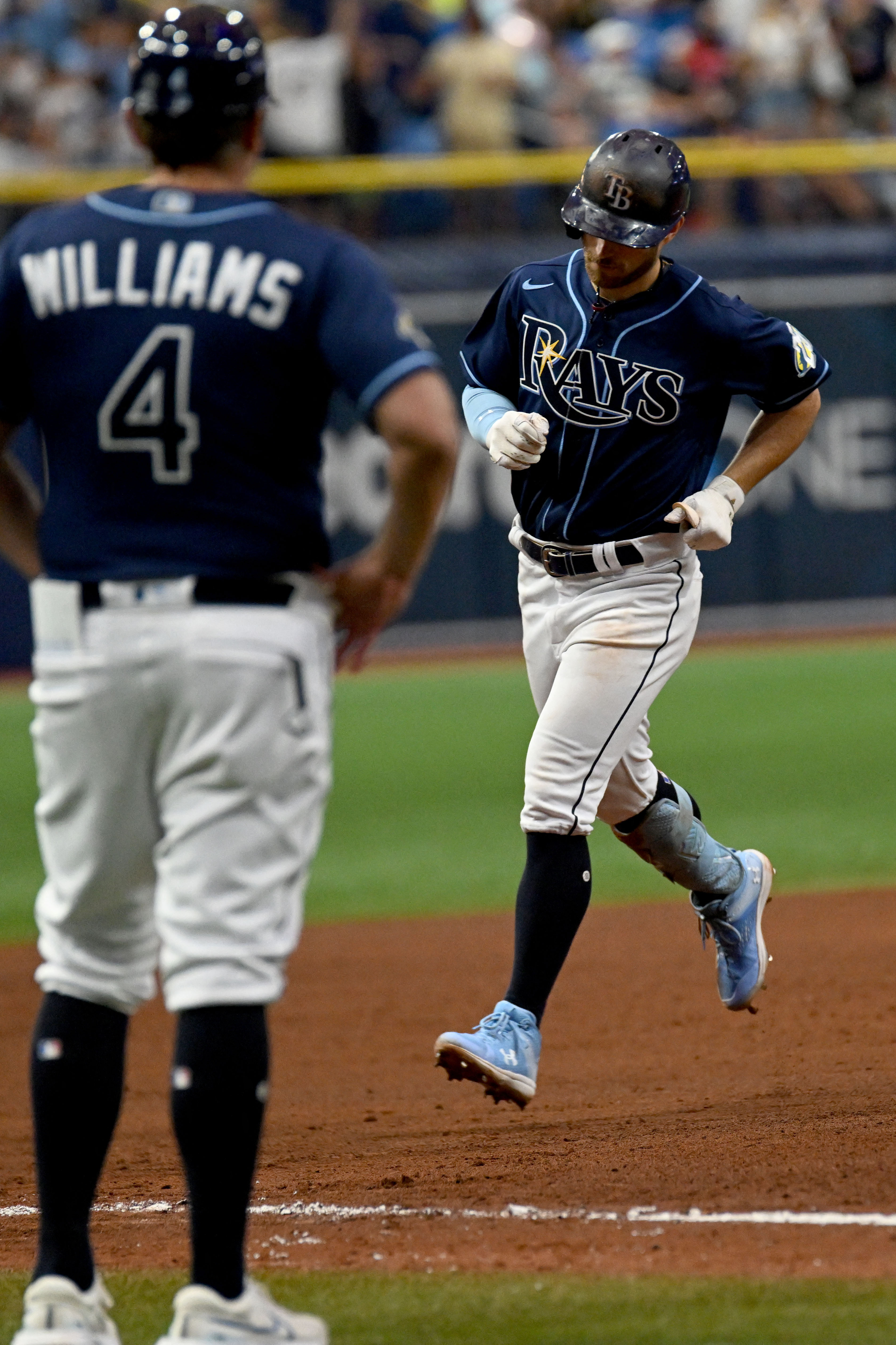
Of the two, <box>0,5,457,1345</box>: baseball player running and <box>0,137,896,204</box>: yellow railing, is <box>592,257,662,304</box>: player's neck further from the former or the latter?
<box>0,137,896,204</box>: yellow railing

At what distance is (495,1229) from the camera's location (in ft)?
10.9

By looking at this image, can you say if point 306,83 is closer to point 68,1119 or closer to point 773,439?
point 773,439

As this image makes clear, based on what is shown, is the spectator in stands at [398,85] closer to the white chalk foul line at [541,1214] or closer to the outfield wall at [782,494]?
the outfield wall at [782,494]

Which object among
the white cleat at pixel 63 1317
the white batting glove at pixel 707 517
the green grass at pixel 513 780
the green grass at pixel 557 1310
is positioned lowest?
the green grass at pixel 513 780

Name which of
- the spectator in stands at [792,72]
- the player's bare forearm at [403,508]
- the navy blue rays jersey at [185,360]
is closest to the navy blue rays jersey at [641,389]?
the player's bare forearm at [403,508]

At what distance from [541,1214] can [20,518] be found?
165 cm

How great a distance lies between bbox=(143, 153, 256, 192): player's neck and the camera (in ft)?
8.80

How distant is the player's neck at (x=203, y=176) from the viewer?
2.68m

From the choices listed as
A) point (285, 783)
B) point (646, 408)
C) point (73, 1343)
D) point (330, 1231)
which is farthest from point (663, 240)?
point (73, 1343)

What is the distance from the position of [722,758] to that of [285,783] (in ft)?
24.3

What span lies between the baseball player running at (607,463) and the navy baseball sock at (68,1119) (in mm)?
1277

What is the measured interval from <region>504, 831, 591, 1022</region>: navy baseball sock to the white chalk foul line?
0.62 m

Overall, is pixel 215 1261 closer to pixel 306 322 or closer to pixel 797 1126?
pixel 306 322

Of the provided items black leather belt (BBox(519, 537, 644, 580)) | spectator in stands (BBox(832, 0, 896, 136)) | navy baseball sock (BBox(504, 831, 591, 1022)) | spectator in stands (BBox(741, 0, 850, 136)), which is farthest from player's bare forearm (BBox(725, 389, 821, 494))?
spectator in stands (BBox(832, 0, 896, 136))
